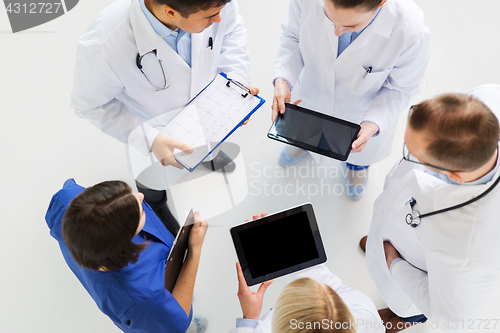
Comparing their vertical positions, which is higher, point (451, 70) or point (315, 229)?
point (451, 70)

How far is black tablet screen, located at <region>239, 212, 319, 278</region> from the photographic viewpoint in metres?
1.36

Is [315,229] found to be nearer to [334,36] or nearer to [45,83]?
[334,36]

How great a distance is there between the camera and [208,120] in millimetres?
1452

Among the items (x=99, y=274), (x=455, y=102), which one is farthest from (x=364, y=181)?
(x=99, y=274)

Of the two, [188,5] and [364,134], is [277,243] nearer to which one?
[364,134]

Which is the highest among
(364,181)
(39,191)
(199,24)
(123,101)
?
(199,24)

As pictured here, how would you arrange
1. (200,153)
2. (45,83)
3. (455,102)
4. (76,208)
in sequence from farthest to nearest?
(45,83) < (200,153) < (76,208) < (455,102)

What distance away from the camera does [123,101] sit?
1465mm

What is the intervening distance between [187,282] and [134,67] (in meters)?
0.81

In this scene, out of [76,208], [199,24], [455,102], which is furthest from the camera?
[199,24]

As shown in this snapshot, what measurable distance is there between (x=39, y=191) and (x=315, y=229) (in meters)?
1.72

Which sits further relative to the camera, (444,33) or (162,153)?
(444,33)

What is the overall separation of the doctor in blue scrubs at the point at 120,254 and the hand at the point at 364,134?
0.84 m

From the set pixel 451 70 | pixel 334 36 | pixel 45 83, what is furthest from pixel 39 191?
pixel 451 70
